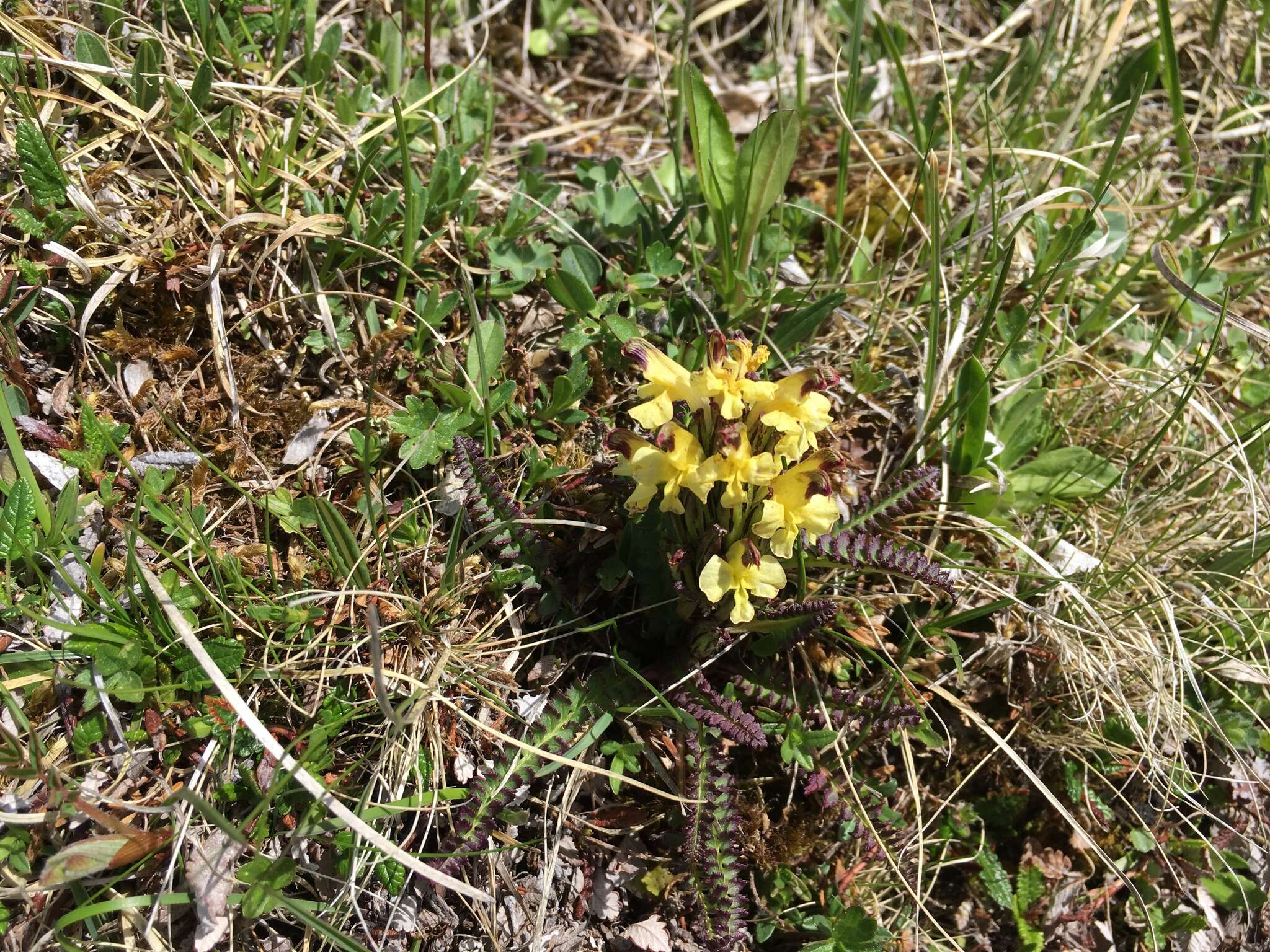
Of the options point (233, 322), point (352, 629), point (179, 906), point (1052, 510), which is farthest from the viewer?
point (1052, 510)

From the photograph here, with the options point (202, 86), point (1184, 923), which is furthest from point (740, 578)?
point (202, 86)

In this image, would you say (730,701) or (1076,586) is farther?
(1076,586)

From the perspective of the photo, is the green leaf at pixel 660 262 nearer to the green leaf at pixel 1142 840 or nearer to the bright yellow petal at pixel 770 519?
the bright yellow petal at pixel 770 519

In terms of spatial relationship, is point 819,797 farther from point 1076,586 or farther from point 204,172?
point 204,172

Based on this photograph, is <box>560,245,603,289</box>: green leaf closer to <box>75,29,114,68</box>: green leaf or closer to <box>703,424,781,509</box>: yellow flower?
<box>703,424,781,509</box>: yellow flower

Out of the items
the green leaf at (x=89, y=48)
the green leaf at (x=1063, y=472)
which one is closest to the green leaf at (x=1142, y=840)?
the green leaf at (x=1063, y=472)

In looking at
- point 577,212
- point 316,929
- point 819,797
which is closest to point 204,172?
point 577,212

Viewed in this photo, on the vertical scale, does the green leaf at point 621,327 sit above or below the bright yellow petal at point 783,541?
above
